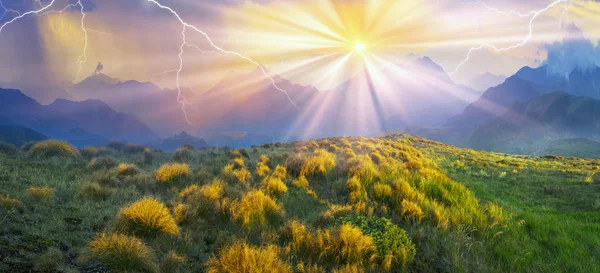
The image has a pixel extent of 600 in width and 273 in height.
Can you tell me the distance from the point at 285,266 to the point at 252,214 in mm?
2235

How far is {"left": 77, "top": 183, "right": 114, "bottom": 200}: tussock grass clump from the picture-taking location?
661cm

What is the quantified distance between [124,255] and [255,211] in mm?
2656

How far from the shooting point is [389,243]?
471cm

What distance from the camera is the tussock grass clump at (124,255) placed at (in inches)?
144

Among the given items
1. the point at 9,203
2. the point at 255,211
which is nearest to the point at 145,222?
the point at 255,211

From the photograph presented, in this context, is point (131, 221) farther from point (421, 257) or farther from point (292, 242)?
point (421, 257)

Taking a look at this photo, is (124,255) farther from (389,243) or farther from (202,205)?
(389,243)

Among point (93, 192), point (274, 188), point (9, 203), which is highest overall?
point (274, 188)

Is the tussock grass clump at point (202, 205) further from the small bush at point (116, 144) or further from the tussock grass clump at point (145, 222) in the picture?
the small bush at point (116, 144)

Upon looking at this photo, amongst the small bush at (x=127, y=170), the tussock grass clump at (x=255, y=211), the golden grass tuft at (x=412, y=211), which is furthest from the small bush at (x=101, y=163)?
the golden grass tuft at (x=412, y=211)

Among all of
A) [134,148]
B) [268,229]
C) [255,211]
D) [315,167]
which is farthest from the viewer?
[134,148]

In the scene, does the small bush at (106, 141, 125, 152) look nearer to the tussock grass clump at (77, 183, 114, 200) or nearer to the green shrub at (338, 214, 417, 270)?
the tussock grass clump at (77, 183, 114, 200)

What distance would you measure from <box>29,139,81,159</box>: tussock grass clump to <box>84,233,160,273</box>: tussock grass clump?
12.6m

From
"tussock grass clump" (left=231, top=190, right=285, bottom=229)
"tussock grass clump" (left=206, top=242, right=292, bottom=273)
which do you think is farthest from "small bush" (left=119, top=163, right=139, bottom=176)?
"tussock grass clump" (left=206, top=242, right=292, bottom=273)
